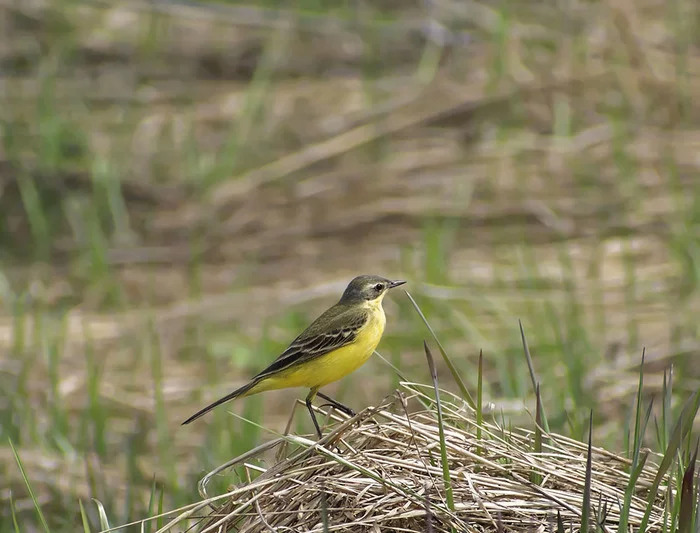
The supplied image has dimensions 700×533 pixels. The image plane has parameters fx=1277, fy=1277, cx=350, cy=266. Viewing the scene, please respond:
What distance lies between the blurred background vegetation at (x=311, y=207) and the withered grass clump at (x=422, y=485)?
5.24ft

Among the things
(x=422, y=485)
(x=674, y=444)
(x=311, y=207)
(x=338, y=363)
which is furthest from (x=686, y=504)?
A: (x=311, y=207)

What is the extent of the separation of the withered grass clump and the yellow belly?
440 millimetres

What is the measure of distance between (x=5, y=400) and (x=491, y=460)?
496cm

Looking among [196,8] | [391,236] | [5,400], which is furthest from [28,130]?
[5,400]

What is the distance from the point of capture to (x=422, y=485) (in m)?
3.75

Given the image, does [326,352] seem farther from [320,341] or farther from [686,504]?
[686,504]

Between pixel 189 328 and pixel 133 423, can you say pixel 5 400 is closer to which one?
pixel 133 423

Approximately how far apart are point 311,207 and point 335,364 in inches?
284

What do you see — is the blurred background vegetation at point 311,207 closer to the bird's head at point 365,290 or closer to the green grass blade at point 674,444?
the bird's head at point 365,290

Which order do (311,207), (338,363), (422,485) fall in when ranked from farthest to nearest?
1. (311,207)
2. (338,363)
3. (422,485)

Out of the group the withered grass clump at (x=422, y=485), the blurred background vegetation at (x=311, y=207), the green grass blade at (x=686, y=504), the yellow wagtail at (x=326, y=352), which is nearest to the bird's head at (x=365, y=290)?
the yellow wagtail at (x=326, y=352)

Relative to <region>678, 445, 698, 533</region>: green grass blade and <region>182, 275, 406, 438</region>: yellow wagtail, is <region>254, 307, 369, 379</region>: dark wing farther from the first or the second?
<region>678, 445, 698, 533</region>: green grass blade

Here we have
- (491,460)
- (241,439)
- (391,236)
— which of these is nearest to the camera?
(491,460)

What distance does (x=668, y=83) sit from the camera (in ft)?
41.7
